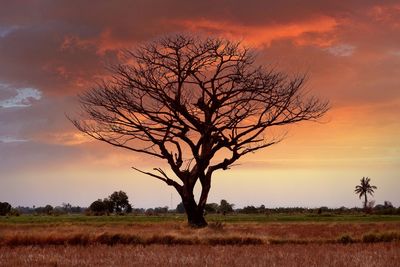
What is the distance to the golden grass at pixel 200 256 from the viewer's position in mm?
13734

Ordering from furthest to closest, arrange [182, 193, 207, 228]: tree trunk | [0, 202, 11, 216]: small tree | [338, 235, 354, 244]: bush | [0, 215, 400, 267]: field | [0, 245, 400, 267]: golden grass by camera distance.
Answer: [0, 202, 11, 216]: small tree
[182, 193, 207, 228]: tree trunk
[338, 235, 354, 244]: bush
[0, 215, 400, 267]: field
[0, 245, 400, 267]: golden grass

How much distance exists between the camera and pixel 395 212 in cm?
8269

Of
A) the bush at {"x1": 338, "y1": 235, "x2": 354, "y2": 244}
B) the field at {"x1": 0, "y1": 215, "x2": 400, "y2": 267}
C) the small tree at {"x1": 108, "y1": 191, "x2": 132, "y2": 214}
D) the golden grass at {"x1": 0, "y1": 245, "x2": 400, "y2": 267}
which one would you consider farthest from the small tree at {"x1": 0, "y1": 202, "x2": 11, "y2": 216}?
the bush at {"x1": 338, "y1": 235, "x2": 354, "y2": 244}

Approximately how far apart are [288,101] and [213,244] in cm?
1370

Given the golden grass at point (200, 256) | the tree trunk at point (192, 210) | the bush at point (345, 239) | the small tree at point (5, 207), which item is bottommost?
the golden grass at point (200, 256)

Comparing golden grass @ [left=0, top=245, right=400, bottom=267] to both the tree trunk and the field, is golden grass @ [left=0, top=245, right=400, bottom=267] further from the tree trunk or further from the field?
the tree trunk

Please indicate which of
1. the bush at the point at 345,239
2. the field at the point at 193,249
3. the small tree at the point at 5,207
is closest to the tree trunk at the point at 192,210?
the field at the point at 193,249

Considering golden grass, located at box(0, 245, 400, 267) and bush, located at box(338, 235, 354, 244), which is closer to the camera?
golden grass, located at box(0, 245, 400, 267)

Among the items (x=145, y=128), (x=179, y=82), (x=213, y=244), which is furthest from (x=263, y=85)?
(x=213, y=244)

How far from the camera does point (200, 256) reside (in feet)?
49.8

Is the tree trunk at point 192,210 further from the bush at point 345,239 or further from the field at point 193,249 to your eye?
the bush at point 345,239

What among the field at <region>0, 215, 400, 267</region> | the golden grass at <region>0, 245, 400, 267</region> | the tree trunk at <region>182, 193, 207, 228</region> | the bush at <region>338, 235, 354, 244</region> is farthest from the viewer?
the tree trunk at <region>182, 193, 207, 228</region>

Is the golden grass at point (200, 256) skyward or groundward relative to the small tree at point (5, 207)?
groundward

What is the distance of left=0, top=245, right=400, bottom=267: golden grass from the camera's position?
13734 mm
